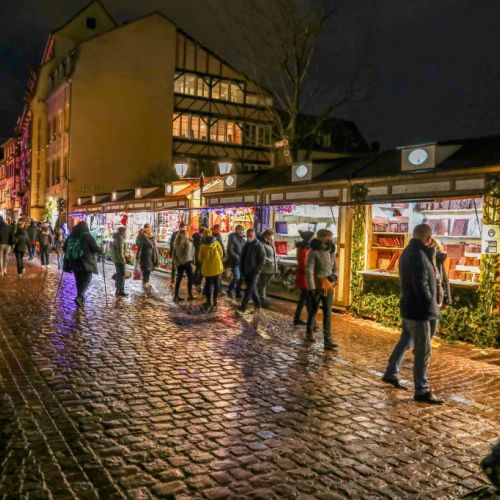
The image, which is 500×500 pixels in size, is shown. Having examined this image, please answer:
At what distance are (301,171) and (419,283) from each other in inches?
300

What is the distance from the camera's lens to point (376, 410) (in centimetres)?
588

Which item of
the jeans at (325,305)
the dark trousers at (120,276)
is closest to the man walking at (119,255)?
the dark trousers at (120,276)

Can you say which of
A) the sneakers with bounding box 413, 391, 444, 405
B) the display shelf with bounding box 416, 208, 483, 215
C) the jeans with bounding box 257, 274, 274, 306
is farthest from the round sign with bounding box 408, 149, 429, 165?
the sneakers with bounding box 413, 391, 444, 405

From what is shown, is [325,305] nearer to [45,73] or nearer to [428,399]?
[428,399]

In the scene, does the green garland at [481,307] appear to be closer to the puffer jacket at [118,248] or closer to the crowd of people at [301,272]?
the crowd of people at [301,272]

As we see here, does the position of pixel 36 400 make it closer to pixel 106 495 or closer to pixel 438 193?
pixel 106 495

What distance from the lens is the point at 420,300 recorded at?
626 centimetres

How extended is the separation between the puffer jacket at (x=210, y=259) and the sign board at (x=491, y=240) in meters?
5.09

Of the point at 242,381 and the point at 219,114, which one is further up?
the point at 219,114

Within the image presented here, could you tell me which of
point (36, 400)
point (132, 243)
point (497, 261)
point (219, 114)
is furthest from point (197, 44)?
point (36, 400)

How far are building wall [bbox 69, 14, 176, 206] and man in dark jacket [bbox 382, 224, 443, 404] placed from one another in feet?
97.7

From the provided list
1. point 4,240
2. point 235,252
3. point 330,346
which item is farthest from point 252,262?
point 4,240

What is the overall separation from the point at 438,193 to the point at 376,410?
5.13m

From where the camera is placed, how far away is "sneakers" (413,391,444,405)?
6.17 m
